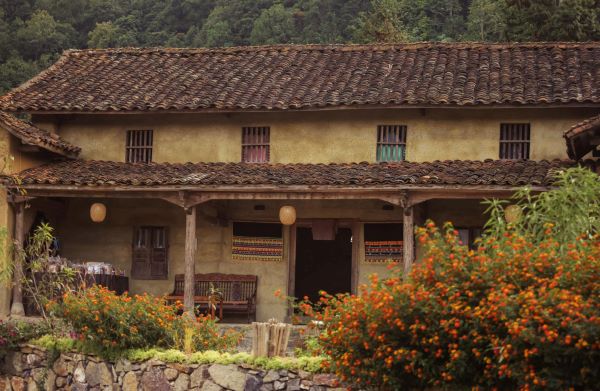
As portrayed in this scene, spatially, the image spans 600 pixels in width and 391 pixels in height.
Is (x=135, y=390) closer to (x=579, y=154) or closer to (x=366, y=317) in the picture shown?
(x=366, y=317)

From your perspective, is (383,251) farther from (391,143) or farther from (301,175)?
(301,175)

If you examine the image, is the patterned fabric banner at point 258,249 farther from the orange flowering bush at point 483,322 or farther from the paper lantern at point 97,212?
the orange flowering bush at point 483,322

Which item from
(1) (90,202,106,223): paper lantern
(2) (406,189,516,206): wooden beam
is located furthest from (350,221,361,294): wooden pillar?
(1) (90,202,106,223): paper lantern

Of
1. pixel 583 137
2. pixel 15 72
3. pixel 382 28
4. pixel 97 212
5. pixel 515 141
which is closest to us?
pixel 583 137

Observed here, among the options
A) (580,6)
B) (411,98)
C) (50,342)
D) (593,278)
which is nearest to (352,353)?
(593,278)

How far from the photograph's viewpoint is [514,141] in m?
23.5

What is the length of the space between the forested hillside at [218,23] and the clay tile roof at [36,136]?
21386mm

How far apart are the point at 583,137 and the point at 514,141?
403cm

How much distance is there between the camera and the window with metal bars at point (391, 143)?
23.9 m

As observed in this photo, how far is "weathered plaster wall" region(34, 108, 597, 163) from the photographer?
23359 mm

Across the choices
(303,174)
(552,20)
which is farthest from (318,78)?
(552,20)

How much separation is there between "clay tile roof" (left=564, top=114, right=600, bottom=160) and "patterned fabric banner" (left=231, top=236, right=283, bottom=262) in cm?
665

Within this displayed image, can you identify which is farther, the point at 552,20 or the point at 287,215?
the point at 552,20

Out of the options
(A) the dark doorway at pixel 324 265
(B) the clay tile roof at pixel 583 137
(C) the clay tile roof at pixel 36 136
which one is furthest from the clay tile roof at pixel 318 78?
(A) the dark doorway at pixel 324 265
